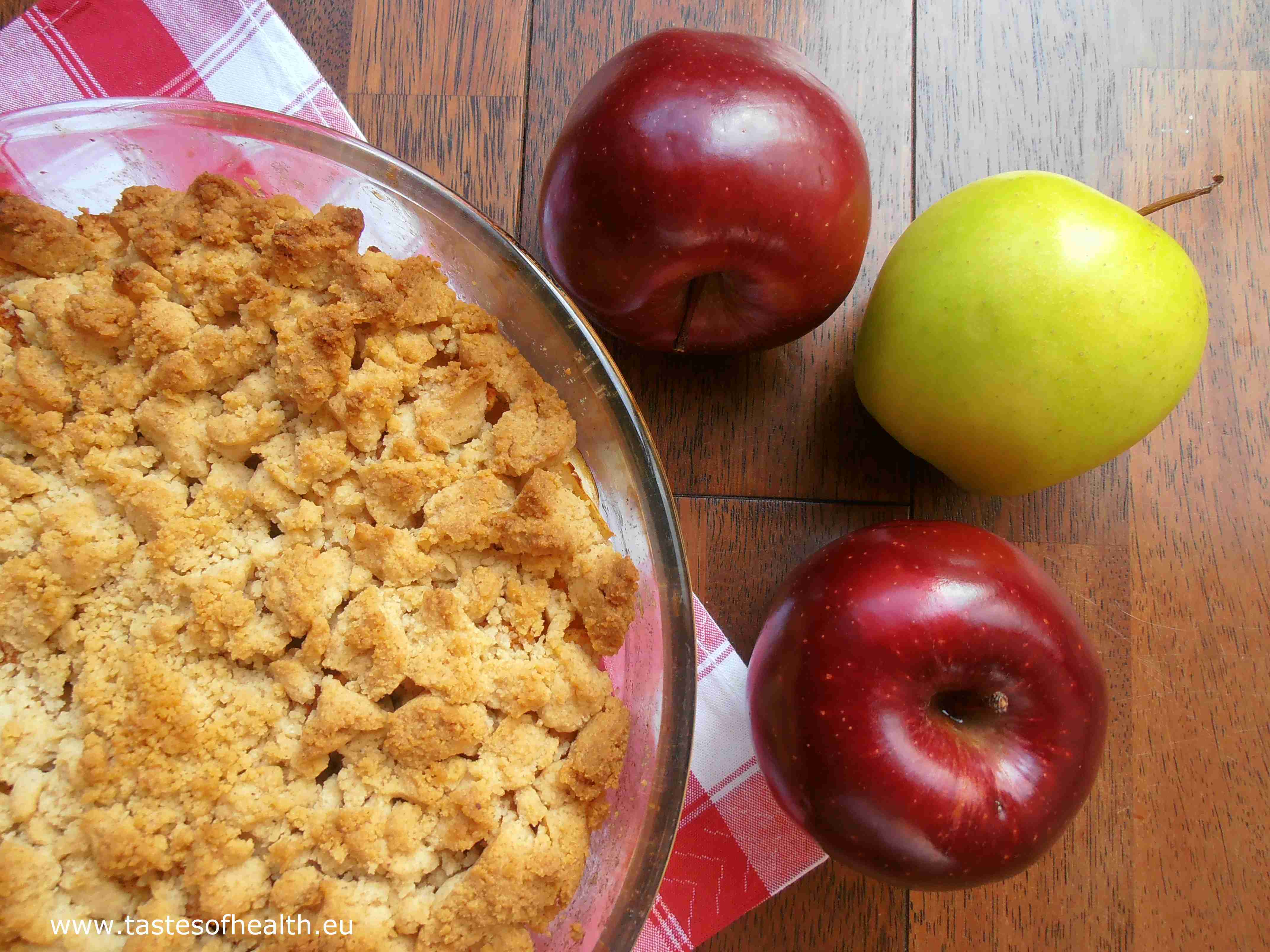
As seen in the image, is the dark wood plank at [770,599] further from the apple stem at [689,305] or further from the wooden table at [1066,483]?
the apple stem at [689,305]

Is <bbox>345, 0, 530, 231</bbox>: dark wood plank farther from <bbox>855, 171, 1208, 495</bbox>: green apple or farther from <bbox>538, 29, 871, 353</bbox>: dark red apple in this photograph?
<bbox>855, 171, 1208, 495</bbox>: green apple

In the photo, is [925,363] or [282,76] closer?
[925,363]

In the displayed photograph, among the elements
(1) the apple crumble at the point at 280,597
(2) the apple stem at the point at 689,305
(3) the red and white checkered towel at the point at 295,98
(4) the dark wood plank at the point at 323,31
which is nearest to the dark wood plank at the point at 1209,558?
(3) the red and white checkered towel at the point at 295,98

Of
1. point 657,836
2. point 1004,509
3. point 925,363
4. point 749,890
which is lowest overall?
point 749,890

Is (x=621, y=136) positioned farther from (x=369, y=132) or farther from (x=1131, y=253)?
(x=1131, y=253)

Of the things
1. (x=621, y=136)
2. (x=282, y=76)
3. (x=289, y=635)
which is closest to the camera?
(x=289, y=635)

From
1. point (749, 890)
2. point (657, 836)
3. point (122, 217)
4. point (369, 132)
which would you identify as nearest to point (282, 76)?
point (369, 132)
